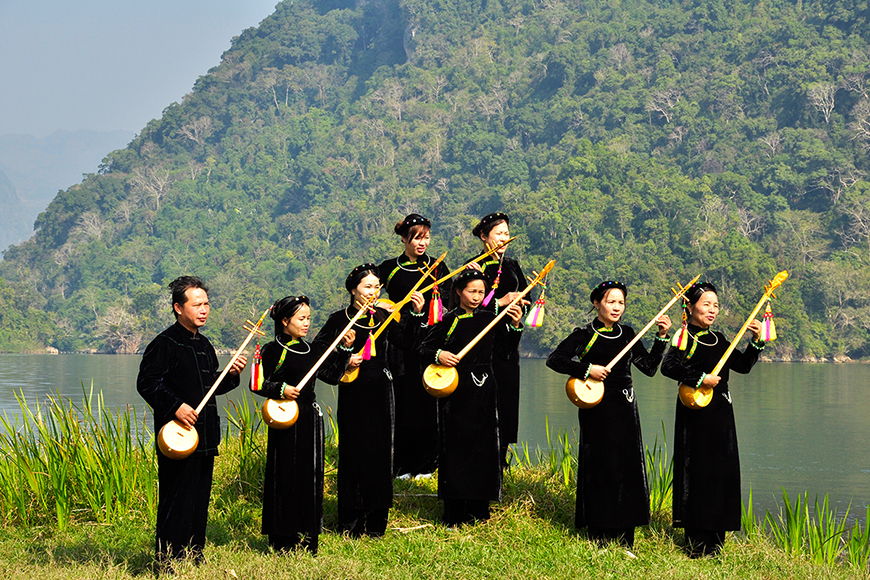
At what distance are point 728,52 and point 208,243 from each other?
43.1m

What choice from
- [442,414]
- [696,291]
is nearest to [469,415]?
[442,414]

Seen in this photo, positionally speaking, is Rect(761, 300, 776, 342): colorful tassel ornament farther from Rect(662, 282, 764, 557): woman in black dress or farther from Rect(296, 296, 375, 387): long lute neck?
Rect(296, 296, 375, 387): long lute neck

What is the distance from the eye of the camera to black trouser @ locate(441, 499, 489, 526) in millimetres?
6758

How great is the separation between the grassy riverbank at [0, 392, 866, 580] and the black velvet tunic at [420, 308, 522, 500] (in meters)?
0.35

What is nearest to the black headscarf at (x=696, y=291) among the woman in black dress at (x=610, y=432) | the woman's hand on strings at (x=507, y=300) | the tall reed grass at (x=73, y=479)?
the woman in black dress at (x=610, y=432)

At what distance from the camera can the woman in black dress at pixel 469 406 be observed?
662cm

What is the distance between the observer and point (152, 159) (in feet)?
310

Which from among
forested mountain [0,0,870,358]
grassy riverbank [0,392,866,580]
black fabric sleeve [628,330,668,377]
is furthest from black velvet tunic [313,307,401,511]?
forested mountain [0,0,870,358]

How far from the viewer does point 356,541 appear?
255 inches

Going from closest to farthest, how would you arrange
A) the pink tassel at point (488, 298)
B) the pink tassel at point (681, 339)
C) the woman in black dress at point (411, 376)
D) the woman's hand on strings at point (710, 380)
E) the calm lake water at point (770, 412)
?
the woman's hand on strings at point (710, 380) → the pink tassel at point (681, 339) → the pink tassel at point (488, 298) → the woman in black dress at point (411, 376) → the calm lake water at point (770, 412)

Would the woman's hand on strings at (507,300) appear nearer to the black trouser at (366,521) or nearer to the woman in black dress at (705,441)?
the woman in black dress at (705,441)

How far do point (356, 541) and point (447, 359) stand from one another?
1.33 metres

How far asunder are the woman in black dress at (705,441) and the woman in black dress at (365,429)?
1.85 meters

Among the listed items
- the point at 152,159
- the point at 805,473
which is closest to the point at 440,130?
the point at 152,159
